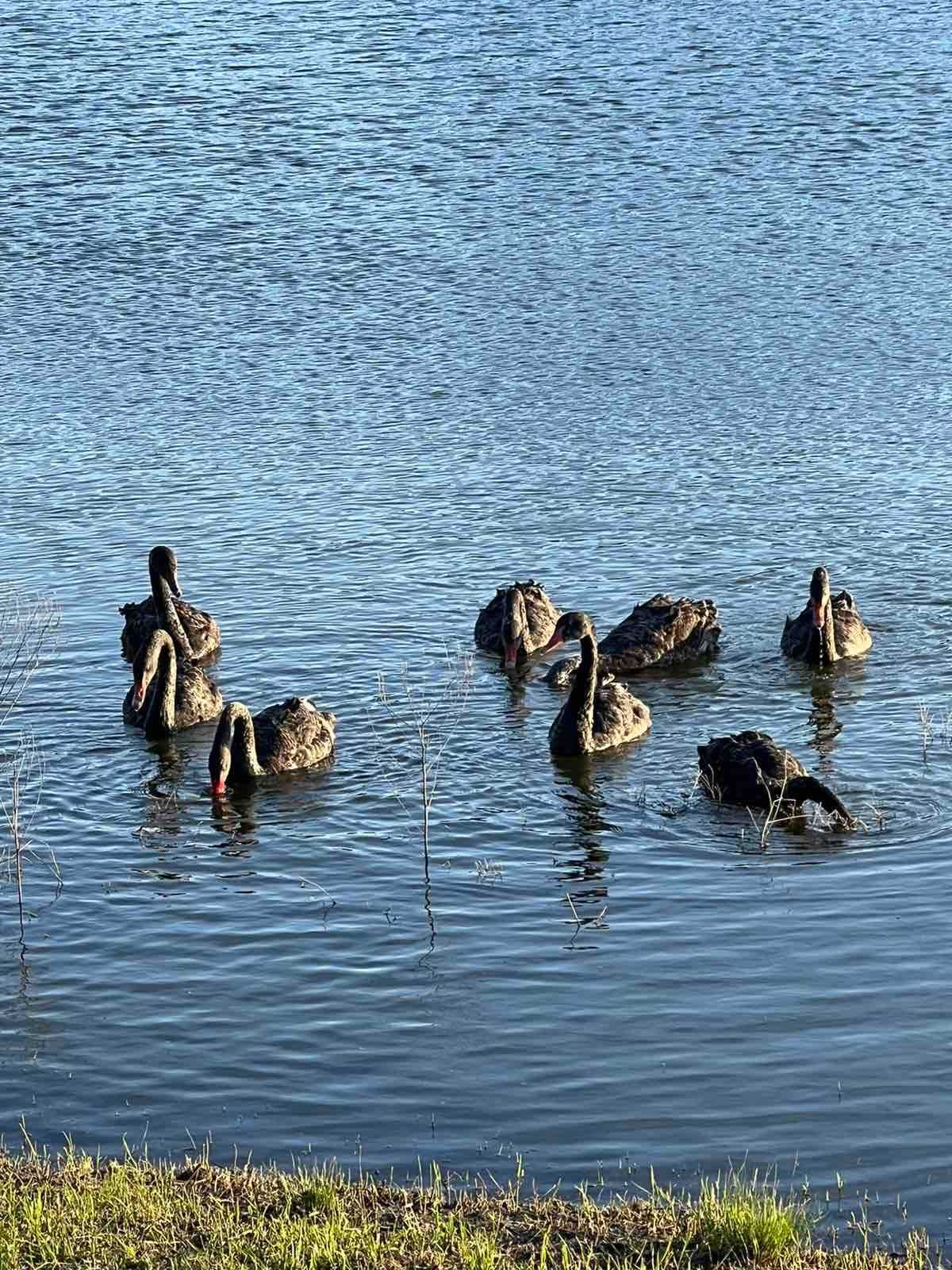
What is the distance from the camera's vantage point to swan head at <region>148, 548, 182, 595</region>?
66.5ft

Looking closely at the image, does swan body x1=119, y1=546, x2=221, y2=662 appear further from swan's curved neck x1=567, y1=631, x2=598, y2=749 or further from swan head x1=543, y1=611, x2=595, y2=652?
swan's curved neck x1=567, y1=631, x2=598, y2=749

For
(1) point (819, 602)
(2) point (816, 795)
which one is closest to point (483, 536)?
(1) point (819, 602)

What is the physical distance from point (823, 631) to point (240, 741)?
517cm

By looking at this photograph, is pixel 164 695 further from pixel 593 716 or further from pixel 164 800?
pixel 593 716

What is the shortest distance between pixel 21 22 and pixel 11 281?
686 inches

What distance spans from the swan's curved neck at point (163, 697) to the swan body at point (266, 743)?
121 centimetres

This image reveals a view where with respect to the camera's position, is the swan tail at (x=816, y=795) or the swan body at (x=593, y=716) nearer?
the swan tail at (x=816, y=795)

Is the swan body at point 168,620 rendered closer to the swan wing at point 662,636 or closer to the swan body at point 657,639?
the swan body at point 657,639

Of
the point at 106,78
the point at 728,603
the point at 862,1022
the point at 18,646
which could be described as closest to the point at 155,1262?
the point at 862,1022

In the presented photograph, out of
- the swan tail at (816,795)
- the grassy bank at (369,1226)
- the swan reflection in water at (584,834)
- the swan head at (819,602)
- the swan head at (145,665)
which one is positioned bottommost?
the grassy bank at (369,1226)

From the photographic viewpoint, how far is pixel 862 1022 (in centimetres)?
1197

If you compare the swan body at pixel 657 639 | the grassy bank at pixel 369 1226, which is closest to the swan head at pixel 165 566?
the swan body at pixel 657 639

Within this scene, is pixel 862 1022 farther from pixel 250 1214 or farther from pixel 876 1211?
pixel 250 1214

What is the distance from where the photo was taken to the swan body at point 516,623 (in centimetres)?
1930
